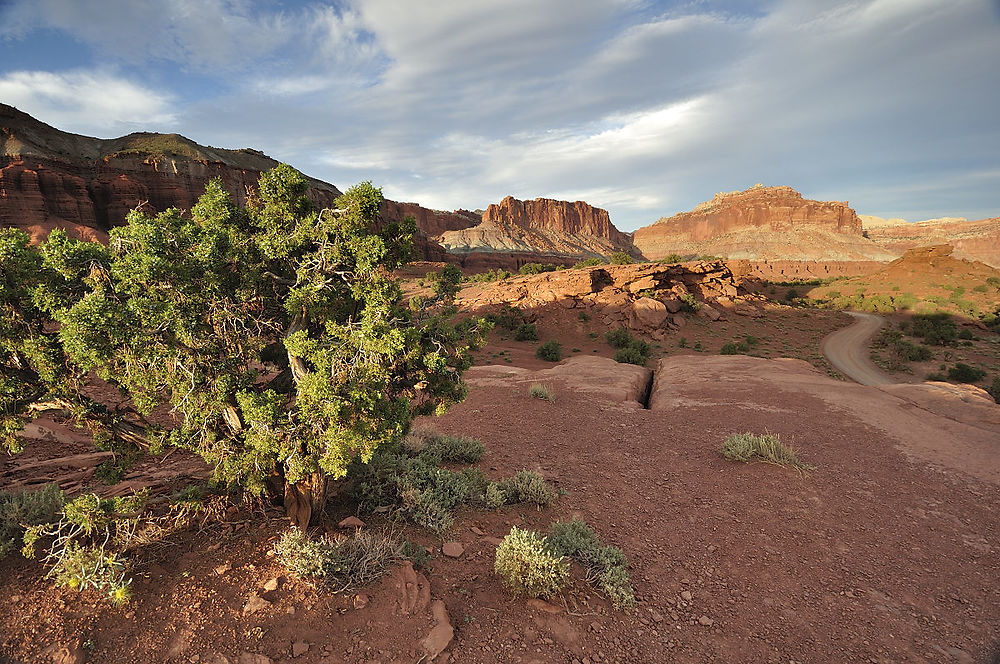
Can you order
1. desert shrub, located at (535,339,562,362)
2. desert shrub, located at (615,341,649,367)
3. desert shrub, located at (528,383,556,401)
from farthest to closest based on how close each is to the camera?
desert shrub, located at (535,339,562,362) → desert shrub, located at (615,341,649,367) → desert shrub, located at (528,383,556,401)

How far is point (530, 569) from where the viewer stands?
5.11 m

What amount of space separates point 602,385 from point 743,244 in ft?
436

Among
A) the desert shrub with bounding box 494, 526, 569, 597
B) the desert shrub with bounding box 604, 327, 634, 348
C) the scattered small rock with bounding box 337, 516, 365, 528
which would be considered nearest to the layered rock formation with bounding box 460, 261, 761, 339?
the desert shrub with bounding box 604, 327, 634, 348

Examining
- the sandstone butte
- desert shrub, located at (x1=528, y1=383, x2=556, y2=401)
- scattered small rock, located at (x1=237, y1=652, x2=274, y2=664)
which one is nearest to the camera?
scattered small rock, located at (x1=237, y1=652, x2=274, y2=664)

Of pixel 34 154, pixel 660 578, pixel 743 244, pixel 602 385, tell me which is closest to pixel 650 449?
pixel 660 578

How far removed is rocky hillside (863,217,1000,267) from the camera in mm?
→ 102312

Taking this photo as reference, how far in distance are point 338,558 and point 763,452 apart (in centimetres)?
915

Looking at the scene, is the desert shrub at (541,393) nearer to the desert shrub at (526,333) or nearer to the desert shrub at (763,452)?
the desert shrub at (763,452)

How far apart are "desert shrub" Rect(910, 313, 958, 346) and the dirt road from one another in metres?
2.51

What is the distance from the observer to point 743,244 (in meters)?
126

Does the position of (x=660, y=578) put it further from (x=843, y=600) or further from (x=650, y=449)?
(x=650, y=449)

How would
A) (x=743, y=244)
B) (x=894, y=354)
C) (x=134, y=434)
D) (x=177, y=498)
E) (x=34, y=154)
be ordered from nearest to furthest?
(x=134, y=434)
(x=177, y=498)
(x=894, y=354)
(x=34, y=154)
(x=743, y=244)

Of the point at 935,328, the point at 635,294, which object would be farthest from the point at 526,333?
the point at 935,328

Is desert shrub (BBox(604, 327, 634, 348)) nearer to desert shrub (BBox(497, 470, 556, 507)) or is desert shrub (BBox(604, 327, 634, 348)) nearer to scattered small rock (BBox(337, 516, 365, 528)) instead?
desert shrub (BBox(497, 470, 556, 507))
